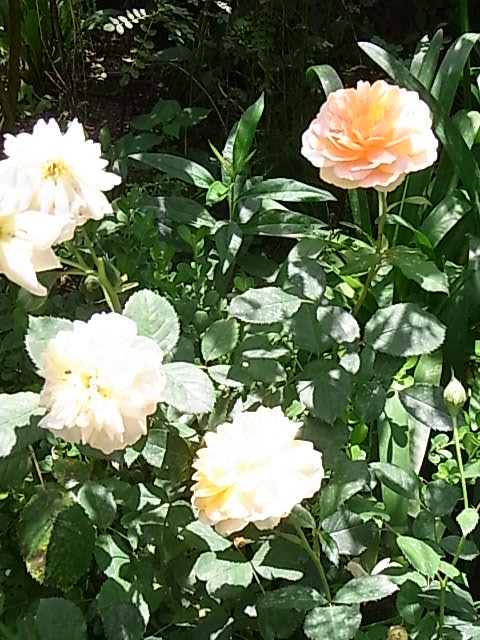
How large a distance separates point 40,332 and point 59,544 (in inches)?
8.9

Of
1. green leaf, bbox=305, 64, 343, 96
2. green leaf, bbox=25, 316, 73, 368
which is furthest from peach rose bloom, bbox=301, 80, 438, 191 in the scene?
green leaf, bbox=305, 64, 343, 96

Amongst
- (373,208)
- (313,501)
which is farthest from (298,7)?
(313,501)

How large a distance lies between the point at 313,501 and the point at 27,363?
0.44 m

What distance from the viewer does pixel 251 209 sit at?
1.50 m

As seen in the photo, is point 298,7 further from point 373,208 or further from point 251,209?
point 251,209

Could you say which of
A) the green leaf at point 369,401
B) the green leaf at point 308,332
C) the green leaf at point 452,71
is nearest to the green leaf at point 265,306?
the green leaf at point 308,332

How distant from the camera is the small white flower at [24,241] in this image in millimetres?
854

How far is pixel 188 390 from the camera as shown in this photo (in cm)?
100

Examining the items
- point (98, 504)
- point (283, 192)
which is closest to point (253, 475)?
point (98, 504)

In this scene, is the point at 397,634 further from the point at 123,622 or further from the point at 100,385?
the point at 100,385

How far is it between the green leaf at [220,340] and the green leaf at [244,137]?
0.44 m

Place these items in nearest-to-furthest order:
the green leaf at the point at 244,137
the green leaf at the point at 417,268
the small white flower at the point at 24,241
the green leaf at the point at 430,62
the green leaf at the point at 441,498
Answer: the small white flower at the point at 24,241 → the green leaf at the point at 441,498 → the green leaf at the point at 417,268 → the green leaf at the point at 244,137 → the green leaf at the point at 430,62

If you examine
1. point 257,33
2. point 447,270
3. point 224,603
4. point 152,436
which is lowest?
point 224,603

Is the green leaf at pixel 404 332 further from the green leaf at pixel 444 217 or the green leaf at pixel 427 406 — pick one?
the green leaf at pixel 444 217
